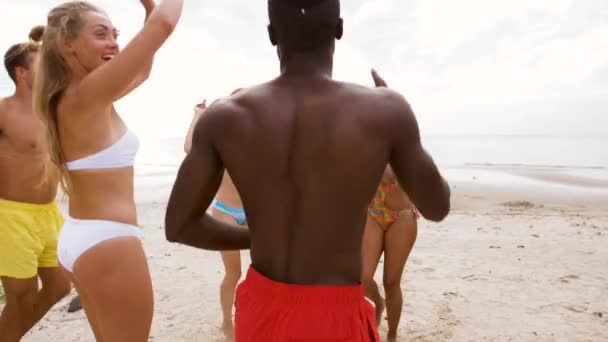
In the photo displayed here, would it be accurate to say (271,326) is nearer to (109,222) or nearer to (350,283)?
(350,283)

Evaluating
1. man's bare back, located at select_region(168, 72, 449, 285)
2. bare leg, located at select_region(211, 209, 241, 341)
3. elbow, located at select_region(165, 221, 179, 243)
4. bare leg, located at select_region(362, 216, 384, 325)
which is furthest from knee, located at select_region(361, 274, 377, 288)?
elbow, located at select_region(165, 221, 179, 243)

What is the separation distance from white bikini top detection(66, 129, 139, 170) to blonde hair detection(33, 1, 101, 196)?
106mm

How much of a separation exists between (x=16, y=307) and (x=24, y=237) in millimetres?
517

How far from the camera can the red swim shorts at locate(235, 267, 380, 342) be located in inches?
63.0

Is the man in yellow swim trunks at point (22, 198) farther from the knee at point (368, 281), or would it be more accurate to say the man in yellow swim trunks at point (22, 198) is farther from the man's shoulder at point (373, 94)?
the man's shoulder at point (373, 94)

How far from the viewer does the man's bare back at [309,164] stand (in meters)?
1.56

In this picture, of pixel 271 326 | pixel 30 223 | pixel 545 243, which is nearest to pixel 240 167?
pixel 271 326

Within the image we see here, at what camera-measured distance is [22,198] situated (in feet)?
11.6

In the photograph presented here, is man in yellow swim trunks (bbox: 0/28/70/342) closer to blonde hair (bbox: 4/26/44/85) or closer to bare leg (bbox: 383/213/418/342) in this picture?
blonde hair (bbox: 4/26/44/85)

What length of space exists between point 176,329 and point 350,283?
3.74m

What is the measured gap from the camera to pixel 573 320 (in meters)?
4.92

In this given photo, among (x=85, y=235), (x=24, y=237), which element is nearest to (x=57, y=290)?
(x=24, y=237)

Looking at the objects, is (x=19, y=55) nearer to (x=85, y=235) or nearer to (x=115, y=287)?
(x=85, y=235)

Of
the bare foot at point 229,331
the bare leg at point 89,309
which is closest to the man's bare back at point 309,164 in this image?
the bare leg at point 89,309
